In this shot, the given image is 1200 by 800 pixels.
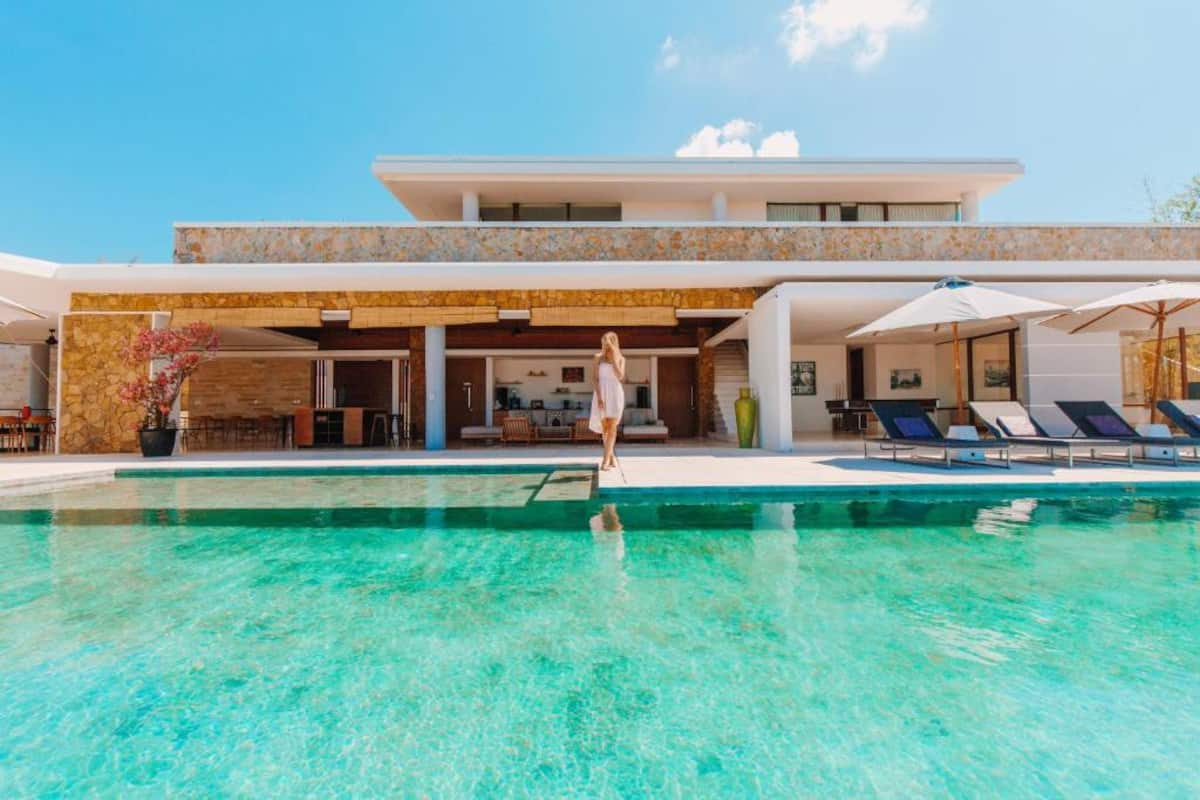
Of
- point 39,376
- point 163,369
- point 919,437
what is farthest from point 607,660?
point 39,376

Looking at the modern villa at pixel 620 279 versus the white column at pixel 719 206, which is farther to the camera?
the white column at pixel 719 206

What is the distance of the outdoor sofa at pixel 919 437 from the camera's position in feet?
24.5

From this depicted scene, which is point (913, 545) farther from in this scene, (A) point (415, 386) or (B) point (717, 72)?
(B) point (717, 72)

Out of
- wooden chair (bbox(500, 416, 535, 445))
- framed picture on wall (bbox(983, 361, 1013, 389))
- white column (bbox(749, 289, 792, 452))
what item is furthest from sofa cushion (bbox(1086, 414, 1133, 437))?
wooden chair (bbox(500, 416, 535, 445))

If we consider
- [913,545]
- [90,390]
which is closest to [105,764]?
[913,545]

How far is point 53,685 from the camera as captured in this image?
2.52 metres

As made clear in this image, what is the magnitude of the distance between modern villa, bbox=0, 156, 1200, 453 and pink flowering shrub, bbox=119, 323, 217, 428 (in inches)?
35.8

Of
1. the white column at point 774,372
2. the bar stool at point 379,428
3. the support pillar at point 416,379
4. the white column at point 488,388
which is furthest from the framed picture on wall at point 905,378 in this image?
the bar stool at point 379,428

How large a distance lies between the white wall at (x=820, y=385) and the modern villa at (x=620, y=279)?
93cm

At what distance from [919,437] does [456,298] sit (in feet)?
26.1

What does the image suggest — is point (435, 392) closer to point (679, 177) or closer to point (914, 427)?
point (679, 177)

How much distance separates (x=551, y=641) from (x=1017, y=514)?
474 centimetres

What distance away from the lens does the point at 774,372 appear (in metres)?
10.1

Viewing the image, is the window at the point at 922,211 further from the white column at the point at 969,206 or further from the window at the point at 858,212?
the white column at the point at 969,206
